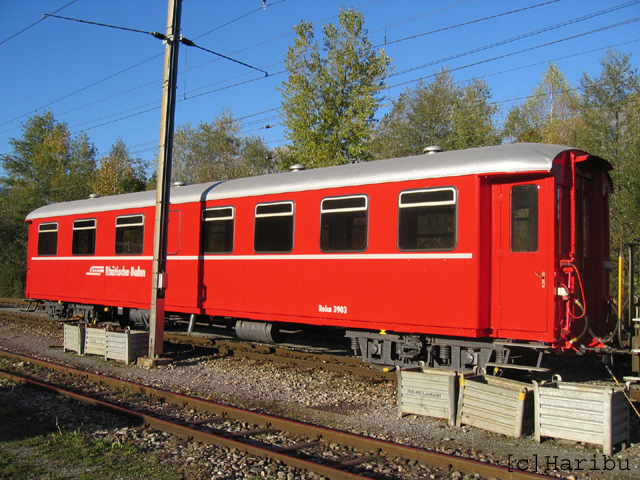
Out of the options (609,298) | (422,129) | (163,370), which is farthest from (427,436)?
(422,129)

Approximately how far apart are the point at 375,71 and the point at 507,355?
18.1 metres

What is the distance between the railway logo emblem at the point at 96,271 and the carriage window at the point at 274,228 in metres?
5.68

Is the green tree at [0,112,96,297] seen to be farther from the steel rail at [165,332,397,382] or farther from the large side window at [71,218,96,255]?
the steel rail at [165,332,397,382]

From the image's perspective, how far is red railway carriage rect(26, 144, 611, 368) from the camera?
765 centimetres

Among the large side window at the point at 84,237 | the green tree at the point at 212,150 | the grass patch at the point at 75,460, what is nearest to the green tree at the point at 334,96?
the large side window at the point at 84,237

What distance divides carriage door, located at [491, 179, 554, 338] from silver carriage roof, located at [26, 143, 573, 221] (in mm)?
327

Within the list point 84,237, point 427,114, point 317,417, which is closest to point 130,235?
point 84,237

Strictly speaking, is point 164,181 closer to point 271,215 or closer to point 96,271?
point 271,215

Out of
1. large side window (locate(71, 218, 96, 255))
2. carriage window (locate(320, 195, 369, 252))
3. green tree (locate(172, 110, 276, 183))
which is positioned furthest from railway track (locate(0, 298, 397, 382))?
green tree (locate(172, 110, 276, 183))

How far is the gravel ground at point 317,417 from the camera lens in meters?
5.40

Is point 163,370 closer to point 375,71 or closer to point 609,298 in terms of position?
point 609,298

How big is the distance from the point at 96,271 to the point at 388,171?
9.10 m

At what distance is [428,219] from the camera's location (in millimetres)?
8430

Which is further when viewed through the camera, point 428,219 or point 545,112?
point 545,112
